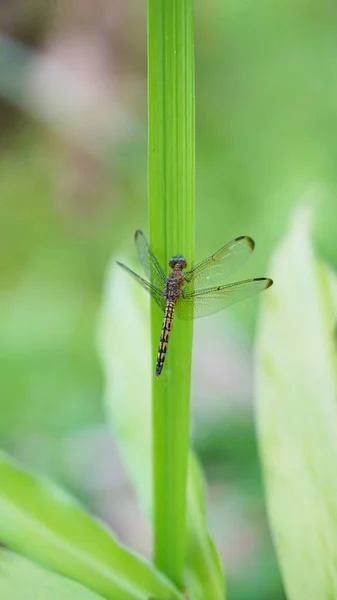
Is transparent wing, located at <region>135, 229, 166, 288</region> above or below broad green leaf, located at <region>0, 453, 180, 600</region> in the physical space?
above

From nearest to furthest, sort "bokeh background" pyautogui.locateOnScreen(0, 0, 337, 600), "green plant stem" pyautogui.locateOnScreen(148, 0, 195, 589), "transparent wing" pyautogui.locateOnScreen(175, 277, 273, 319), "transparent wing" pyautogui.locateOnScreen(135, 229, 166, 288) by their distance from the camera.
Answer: "green plant stem" pyautogui.locateOnScreen(148, 0, 195, 589) → "transparent wing" pyautogui.locateOnScreen(135, 229, 166, 288) → "transparent wing" pyautogui.locateOnScreen(175, 277, 273, 319) → "bokeh background" pyautogui.locateOnScreen(0, 0, 337, 600)

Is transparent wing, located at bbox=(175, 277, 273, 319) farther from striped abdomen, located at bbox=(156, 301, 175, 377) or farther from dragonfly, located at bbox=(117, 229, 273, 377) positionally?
striped abdomen, located at bbox=(156, 301, 175, 377)

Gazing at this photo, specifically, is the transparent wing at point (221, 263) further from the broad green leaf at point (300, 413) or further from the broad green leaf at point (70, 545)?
the broad green leaf at point (70, 545)

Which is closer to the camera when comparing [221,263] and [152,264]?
[152,264]

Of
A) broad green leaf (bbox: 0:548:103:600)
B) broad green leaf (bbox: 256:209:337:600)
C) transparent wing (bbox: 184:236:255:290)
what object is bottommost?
broad green leaf (bbox: 0:548:103:600)

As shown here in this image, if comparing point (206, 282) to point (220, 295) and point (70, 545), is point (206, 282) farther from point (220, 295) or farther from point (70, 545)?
point (70, 545)

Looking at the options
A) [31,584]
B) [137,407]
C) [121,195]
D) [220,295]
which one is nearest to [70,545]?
[31,584]

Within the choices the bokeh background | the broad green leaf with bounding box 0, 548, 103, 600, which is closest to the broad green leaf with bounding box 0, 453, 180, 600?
the broad green leaf with bounding box 0, 548, 103, 600
